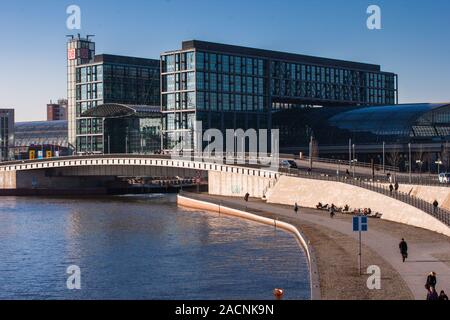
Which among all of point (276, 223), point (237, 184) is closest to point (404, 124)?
point (237, 184)

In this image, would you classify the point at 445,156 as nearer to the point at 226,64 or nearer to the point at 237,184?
the point at 237,184

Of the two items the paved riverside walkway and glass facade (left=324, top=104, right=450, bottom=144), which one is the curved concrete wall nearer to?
the paved riverside walkway

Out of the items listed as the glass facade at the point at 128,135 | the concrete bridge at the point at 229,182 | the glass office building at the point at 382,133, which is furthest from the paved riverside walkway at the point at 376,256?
the glass facade at the point at 128,135

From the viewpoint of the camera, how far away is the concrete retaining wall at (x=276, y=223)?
40.0 meters

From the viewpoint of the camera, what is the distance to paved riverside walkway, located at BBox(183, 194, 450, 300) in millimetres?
37438

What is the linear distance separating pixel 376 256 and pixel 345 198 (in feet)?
112

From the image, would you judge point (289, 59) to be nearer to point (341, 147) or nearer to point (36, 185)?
point (341, 147)

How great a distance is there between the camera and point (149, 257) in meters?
56.5

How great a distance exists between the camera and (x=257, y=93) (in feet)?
595

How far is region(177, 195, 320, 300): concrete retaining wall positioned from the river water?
0.80 m

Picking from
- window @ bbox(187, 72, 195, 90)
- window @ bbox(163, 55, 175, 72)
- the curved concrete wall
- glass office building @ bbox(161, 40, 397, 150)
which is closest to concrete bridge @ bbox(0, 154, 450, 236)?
the curved concrete wall

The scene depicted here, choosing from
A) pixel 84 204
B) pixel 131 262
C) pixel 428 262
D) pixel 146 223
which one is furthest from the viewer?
pixel 84 204
